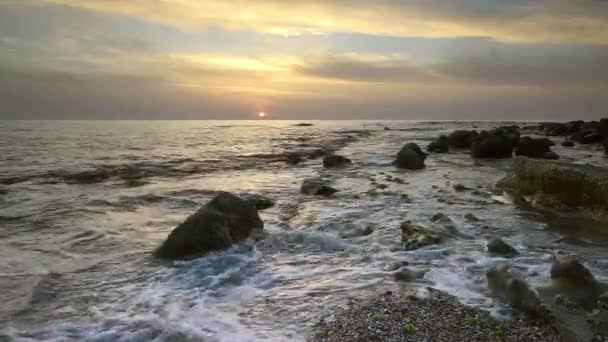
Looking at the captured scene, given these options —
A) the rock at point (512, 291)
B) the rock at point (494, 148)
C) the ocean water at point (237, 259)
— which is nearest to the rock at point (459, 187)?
the ocean water at point (237, 259)

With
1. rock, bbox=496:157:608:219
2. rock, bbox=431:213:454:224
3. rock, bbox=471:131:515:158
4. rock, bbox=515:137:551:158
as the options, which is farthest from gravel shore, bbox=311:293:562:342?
rock, bbox=471:131:515:158

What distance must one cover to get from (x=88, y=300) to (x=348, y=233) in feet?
17.3

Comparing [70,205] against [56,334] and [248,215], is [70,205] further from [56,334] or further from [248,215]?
[56,334]

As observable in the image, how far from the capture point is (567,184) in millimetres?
10922

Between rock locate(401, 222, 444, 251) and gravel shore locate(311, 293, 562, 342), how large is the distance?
2653 mm

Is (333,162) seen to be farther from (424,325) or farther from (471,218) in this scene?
(424,325)

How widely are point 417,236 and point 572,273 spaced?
112 inches

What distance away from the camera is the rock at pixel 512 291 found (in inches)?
199

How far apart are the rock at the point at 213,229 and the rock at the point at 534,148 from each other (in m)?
20.7

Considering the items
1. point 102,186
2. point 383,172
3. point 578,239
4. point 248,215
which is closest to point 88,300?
point 248,215

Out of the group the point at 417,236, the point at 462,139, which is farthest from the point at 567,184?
the point at 462,139

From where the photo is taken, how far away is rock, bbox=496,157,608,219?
999 cm

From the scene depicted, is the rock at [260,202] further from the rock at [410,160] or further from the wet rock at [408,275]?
the rock at [410,160]

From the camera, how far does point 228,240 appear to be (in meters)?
8.16
